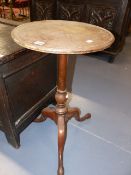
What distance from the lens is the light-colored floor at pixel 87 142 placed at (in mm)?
1332

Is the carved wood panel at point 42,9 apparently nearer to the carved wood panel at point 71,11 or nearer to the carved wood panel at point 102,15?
the carved wood panel at point 71,11

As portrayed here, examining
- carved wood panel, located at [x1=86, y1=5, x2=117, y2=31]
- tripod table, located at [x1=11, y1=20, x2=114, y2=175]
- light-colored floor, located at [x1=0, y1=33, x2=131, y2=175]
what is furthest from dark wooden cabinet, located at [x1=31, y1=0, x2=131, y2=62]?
tripod table, located at [x1=11, y1=20, x2=114, y2=175]

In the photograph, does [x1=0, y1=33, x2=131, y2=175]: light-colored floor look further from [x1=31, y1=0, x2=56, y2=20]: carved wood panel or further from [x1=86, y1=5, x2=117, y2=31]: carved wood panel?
[x1=31, y1=0, x2=56, y2=20]: carved wood panel

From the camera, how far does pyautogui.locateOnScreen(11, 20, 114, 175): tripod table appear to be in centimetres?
90

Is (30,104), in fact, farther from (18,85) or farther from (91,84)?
(91,84)

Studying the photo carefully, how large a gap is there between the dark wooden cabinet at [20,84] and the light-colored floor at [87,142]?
134mm

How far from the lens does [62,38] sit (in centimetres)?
100

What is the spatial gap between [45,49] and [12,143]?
0.87 m

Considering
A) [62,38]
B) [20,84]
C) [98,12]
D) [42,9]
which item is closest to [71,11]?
[98,12]

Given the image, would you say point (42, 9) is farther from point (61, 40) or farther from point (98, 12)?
point (61, 40)

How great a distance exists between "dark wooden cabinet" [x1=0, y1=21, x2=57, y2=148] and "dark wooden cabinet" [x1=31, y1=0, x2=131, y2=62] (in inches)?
55.1

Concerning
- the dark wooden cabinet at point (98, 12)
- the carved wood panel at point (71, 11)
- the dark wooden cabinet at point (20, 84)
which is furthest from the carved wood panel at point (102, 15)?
the dark wooden cabinet at point (20, 84)

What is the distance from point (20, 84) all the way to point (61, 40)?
0.49 meters

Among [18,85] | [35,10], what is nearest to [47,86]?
[18,85]
